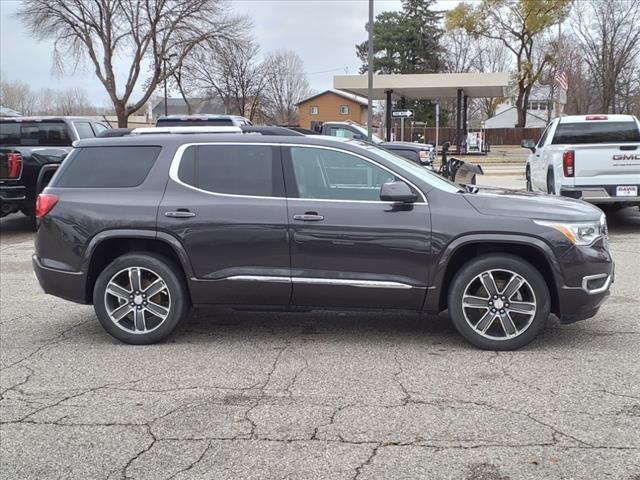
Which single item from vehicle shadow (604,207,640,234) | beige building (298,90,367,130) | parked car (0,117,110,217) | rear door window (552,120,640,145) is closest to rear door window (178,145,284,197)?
parked car (0,117,110,217)

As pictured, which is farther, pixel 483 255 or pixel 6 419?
pixel 483 255

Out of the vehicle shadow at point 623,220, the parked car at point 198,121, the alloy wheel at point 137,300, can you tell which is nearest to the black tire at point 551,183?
the vehicle shadow at point 623,220

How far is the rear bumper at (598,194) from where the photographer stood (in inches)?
409

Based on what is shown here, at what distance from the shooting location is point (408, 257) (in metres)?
5.01

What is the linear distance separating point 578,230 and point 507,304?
0.79 metres

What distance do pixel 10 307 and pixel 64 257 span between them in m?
1.98

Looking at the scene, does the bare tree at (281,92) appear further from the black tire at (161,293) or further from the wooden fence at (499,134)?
the black tire at (161,293)

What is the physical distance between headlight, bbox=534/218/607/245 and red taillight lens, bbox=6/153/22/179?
32.4 feet

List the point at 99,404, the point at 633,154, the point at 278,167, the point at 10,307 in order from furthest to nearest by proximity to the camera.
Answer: the point at 633,154 → the point at 10,307 → the point at 278,167 → the point at 99,404

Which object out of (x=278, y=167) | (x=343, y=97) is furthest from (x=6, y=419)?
(x=343, y=97)

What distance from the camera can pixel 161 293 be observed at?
5410mm

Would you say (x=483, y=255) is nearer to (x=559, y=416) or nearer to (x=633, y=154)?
(x=559, y=416)

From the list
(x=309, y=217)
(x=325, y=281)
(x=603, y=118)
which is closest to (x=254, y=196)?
(x=309, y=217)

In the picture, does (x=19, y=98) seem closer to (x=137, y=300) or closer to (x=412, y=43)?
(x=412, y=43)
